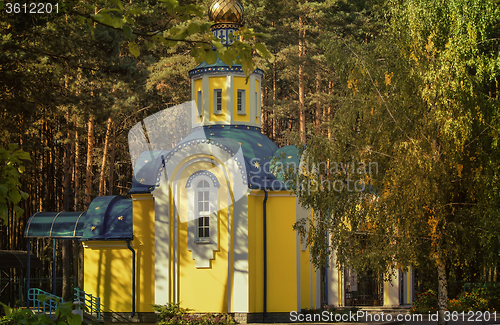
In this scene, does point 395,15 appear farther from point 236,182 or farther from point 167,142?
point 167,142

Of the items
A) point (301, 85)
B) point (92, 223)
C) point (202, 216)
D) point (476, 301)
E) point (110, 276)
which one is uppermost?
point (301, 85)

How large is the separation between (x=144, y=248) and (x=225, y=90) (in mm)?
5293

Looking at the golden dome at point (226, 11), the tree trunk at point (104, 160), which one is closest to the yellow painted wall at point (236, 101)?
the golden dome at point (226, 11)

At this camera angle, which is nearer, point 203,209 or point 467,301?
point 203,209

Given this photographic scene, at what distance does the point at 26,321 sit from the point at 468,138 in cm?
1026

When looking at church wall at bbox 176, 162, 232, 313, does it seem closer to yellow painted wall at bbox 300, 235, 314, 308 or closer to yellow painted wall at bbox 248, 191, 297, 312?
yellow painted wall at bbox 248, 191, 297, 312

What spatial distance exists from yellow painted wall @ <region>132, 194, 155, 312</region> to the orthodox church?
28 mm

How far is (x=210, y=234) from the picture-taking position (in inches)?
629

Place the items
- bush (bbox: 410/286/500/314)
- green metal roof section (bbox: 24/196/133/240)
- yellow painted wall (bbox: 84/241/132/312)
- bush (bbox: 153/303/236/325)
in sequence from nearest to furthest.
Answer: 1. bush (bbox: 153/303/236/325)
2. yellow painted wall (bbox: 84/241/132/312)
3. green metal roof section (bbox: 24/196/133/240)
4. bush (bbox: 410/286/500/314)

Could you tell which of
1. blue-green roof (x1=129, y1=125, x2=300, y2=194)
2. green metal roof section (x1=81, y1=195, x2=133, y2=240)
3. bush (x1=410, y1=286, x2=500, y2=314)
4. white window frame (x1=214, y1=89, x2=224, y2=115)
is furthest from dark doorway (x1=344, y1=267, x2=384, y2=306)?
green metal roof section (x1=81, y1=195, x2=133, y2=240)

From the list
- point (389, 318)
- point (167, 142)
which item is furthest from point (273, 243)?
point (167, 142)

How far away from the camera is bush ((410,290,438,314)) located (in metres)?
18.6

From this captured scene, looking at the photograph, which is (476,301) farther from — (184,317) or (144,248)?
(144,248)

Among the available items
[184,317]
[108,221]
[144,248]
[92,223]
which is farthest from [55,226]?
[184,317]
